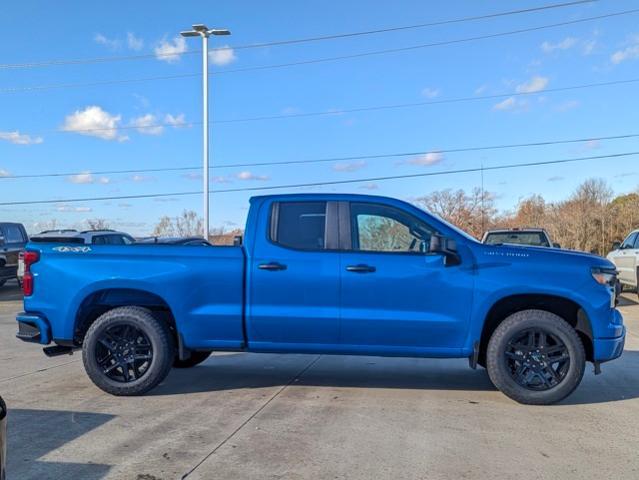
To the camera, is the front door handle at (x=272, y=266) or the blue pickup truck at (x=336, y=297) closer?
the blue pickup truck at (x=336, y=297)

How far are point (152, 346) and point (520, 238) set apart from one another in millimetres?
10407

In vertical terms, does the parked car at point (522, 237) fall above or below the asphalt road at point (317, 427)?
above

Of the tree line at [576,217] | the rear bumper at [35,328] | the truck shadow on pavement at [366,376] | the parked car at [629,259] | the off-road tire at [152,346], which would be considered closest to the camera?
the off-road tire at [152,346]

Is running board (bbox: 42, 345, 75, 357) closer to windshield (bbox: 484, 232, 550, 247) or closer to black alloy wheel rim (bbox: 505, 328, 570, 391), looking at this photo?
black alloy wheel rim (bbox: 505, 328, 570, 391)

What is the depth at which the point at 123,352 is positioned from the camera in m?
5.95

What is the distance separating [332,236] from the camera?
19.1ft

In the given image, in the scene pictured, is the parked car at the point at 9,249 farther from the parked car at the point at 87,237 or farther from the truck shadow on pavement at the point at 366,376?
the truck shadow on pavement at the point at 366,376

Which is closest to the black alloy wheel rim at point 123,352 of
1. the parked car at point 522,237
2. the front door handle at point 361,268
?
the front door handle at point 361,268

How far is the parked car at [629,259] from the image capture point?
1506cm

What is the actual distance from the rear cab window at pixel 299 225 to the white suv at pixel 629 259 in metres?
12.0

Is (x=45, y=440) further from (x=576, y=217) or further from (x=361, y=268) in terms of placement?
(x=576, y=217)

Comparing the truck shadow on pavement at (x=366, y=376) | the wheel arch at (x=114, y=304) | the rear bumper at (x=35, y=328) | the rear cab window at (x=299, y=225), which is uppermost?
the rear cab window at (x=299, y=225)

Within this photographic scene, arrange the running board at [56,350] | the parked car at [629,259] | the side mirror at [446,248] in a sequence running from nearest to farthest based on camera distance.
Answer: the side mirror at [446,248]
the running board at [56,350]
the parked car at [629,259]

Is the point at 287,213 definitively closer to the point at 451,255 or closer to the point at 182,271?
the point at 182,271
